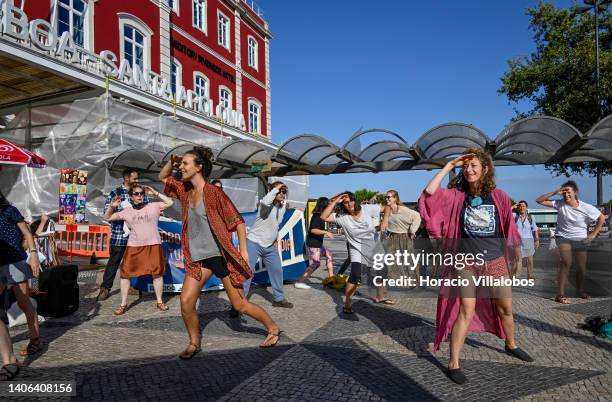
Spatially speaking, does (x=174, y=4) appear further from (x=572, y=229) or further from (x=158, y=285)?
(x=572, y=229)

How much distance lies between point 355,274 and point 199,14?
881 inches

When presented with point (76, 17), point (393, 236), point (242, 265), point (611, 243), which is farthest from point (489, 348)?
point (76, 17)

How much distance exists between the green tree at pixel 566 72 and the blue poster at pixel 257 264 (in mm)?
Answer: 13969

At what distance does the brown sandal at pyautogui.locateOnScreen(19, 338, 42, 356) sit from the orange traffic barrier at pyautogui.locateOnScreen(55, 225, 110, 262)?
7.10 m

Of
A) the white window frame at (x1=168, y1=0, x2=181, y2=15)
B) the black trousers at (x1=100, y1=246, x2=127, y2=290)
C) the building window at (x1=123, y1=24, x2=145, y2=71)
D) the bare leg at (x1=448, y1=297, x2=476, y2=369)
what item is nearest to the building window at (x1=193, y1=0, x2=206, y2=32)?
the white window frame at (x1=168, y1=0, x2=181, y2=15)

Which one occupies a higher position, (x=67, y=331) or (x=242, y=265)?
(x=242, y=265)

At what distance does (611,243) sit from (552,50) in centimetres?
1437

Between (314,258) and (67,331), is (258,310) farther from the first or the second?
(314,258)

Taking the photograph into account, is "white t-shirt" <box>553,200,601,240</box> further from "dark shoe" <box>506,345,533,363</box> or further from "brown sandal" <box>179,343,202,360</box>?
"brown sandal" <box>179,343,202,360</box>

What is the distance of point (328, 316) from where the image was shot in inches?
230

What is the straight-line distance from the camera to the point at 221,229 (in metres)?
4.09

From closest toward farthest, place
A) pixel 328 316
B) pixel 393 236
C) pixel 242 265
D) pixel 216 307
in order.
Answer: pixel 242 265, pixel 328 316, pixel 216 307, pixel 393 236

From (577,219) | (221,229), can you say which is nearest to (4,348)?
(221,229)

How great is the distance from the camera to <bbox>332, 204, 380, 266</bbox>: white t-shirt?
6.08m
